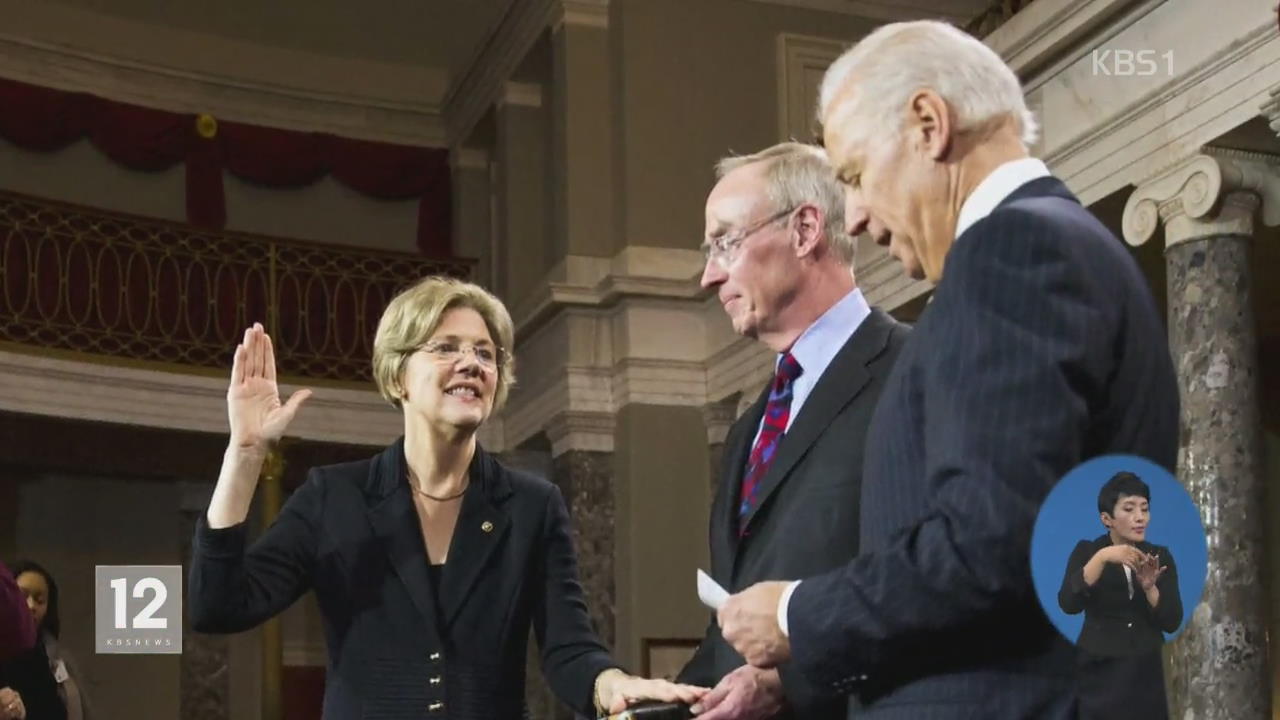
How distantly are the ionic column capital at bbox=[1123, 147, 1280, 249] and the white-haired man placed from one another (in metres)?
5.82

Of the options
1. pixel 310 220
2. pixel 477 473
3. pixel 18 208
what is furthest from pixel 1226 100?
pixel 310 220

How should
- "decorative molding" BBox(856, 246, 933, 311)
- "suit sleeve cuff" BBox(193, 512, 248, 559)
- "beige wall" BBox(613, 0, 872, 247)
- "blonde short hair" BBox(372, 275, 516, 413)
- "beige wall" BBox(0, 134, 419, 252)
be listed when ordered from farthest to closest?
1. "beige wall" BBox(0, 134, 419, 252)
2. "beige wall" BBox(613, 0, 872, 247)
3. "decorative molding" BBox(856, 246, 933, 311)
4. "blonde short hair" BBox(372, 275, 516, 413)
5. "suit sleeve cuff" BBox(193, 512, 248, 559)

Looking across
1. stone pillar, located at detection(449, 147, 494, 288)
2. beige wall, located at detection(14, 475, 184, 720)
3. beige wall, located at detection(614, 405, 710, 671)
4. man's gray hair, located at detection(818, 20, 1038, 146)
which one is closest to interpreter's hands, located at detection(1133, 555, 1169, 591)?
man's gray hair, located at detection(818, 20, 1038, 146)

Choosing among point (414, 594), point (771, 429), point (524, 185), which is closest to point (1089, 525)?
point (771, 429)

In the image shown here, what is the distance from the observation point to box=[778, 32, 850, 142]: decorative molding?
13.2m

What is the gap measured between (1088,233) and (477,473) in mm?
1772

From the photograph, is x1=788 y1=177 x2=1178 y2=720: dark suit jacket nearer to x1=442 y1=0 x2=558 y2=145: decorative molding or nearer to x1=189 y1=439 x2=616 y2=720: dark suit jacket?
x1=189 y1=439 x2=616 y2=720: dark suit jacket

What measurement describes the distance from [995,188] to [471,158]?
14244mm

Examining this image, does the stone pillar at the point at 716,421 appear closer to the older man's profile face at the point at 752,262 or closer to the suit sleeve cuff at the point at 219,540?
the suit sleeve cuff at the point at 219,540

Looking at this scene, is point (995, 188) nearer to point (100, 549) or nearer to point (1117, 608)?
point (1117, 608)

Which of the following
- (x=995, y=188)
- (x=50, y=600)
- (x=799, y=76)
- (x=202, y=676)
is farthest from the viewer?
(x=202, y=676)

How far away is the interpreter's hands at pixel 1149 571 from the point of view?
5.25ft

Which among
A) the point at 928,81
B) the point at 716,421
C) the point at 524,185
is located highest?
the point at 524,185

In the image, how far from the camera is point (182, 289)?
45.1 feet
